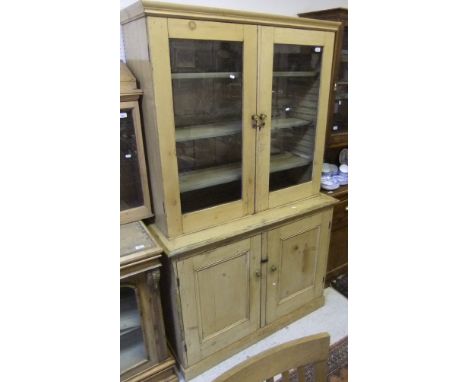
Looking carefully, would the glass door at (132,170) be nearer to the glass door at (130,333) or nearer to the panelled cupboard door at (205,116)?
the panelled cupboard door at (205,116)

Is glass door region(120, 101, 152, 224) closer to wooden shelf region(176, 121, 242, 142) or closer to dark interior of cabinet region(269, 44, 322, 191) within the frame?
wooden shelf region(176, 121, 242, 142)

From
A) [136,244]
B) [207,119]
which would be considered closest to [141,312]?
[136,244]

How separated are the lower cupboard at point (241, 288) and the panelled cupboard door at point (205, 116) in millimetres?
175

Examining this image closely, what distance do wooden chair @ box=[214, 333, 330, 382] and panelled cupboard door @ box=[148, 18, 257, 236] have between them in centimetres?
77

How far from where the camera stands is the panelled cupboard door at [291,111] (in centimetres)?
137

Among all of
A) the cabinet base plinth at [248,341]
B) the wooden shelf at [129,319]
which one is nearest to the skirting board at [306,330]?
the cabinet base plinth at [248,341]

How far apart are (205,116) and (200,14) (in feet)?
1.41

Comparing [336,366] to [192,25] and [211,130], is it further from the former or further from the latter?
[192,25]

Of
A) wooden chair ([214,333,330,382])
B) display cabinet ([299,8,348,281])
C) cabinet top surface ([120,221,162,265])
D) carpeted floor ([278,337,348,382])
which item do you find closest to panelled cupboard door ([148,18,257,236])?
cabinet top surface ([120,221,162,265])

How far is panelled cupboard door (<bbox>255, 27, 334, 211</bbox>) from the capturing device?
1371 millimetres

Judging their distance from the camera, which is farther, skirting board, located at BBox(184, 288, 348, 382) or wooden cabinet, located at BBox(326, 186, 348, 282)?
wooden cabinet, located at BBox(326, 186, 348, 282)
